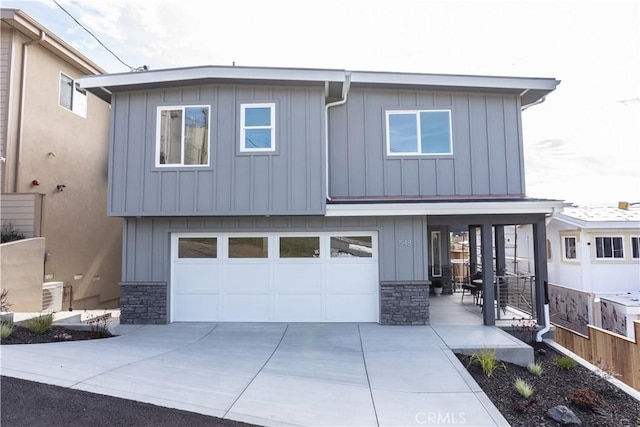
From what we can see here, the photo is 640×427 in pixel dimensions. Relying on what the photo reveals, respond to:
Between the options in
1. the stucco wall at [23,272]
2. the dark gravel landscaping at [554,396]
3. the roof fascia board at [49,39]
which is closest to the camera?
the dark gravel landscaping at [554,396]

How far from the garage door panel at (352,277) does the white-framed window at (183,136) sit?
12.1 ft

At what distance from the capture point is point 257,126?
27.6 ft

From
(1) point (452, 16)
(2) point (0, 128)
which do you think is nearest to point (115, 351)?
(2) point (0, 128)

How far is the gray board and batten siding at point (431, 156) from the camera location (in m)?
9.11

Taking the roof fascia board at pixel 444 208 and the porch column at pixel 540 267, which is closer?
the roof fascia board at pixel 444 208

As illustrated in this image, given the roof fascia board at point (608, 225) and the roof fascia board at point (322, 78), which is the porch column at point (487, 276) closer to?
the roof fascia board at point (322, 78)

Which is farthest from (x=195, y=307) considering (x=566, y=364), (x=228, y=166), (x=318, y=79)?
(x=566, y=364)

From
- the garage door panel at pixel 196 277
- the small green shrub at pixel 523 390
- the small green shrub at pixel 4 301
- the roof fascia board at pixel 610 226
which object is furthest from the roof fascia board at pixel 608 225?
the small green shrub at pixel 4 301

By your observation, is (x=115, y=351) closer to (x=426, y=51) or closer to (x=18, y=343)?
(x=18, y=343)

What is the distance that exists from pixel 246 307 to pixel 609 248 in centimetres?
1364

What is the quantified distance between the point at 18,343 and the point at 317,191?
575cm

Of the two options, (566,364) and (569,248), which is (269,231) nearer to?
(566,364)

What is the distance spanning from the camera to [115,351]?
6305mm

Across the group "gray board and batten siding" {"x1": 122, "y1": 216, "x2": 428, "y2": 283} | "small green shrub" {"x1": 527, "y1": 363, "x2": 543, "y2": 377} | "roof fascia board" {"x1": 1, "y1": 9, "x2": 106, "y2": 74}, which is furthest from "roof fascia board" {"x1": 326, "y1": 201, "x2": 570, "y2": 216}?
"roof fascia board" {"x1": 1, "y1": 9, "x2": 106, "y2": 74}
